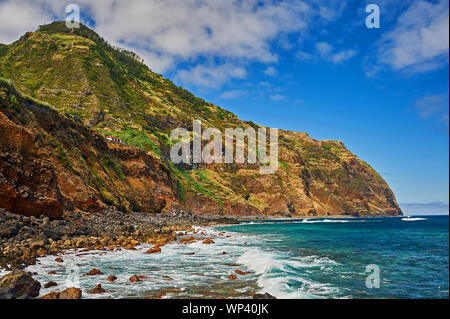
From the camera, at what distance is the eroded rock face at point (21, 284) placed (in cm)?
757

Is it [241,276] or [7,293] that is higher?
[7,293]

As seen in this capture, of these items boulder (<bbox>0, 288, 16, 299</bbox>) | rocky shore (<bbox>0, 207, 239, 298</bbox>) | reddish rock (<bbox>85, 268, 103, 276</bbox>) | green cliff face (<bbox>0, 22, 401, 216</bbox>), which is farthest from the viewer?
green cliff face (<bbox>0, 22, 401, 216</bbox>)

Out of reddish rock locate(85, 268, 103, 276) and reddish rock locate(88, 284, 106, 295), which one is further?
reddish rock locate(85, 268, 103, 276)

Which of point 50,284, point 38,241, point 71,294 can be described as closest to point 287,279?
point 71,294

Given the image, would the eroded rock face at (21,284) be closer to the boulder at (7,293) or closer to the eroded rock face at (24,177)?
the boulder at (7,293)

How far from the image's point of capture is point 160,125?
10075 centimetres
